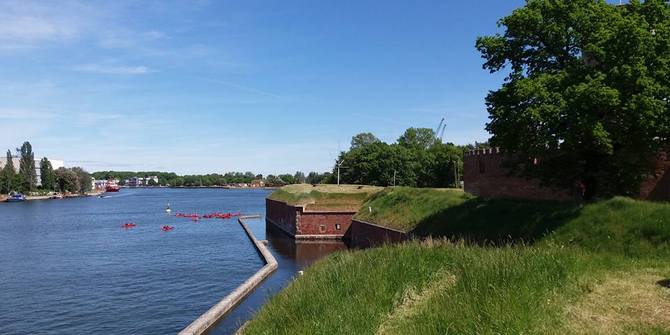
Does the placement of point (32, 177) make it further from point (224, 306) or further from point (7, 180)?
point (224, 306)

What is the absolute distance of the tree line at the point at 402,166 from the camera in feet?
266

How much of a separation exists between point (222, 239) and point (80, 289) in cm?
2529

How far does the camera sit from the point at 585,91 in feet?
65.3

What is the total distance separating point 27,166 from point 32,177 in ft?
12.3

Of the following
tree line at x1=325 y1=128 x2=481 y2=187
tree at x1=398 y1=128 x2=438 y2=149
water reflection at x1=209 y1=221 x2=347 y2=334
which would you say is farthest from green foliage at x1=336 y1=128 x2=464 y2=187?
water reflection at x1=209 y1=221 x2=347 y2=334

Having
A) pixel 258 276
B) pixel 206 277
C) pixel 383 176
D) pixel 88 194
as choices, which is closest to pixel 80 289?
pixel 206 277

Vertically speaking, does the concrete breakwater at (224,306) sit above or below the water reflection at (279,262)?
above

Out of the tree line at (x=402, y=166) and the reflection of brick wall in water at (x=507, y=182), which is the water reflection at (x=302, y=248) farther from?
the tree line at (x=402, y=166)

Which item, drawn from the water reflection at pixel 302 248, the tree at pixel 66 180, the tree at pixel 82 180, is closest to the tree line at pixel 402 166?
the water reflection at pixel 302 248

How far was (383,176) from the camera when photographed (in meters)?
91.4

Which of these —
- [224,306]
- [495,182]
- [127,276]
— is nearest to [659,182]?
[495,182]

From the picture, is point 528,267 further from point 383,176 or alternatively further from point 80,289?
point 383,176

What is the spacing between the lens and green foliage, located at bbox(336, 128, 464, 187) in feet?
266

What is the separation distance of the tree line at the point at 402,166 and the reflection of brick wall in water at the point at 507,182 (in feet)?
115
